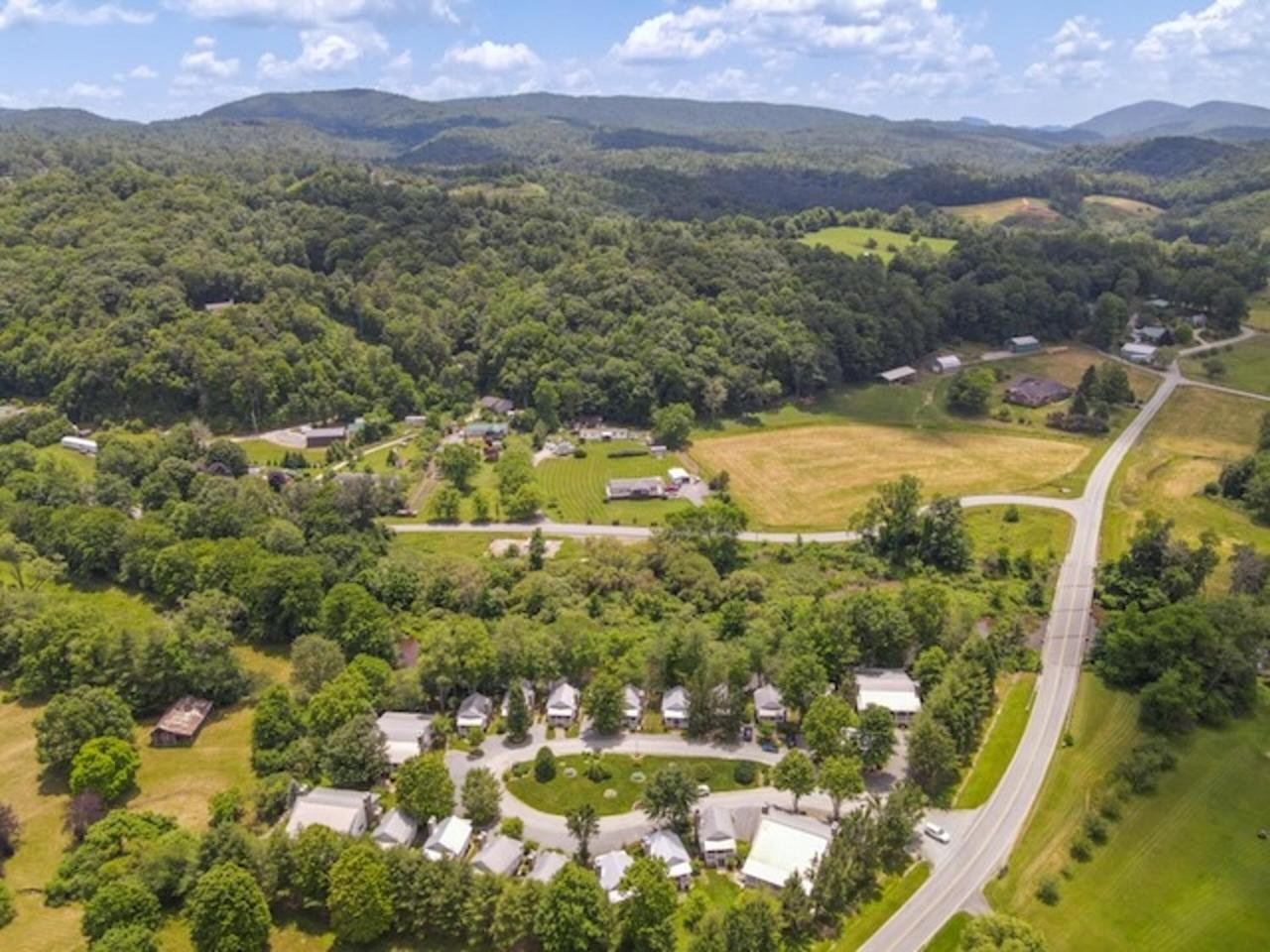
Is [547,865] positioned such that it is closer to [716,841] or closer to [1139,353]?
[716,841]

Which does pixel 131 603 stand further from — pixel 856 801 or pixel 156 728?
pixel 856 801

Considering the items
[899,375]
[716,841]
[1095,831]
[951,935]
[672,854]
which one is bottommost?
[951,935]

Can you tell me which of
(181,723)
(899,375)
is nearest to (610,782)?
(181,723)

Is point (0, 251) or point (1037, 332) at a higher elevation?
point (0, 251)

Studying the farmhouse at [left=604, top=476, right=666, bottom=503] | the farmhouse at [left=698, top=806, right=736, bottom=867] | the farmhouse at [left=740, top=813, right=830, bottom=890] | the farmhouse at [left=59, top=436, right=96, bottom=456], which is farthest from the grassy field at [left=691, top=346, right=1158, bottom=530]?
the farmhouse at [left=59, top=436, right=96, bottom=456]

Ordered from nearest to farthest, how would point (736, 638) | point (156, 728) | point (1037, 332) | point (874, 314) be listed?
point (156, 728) → point (736, 638) → point (874, 314) → point (1037, 332)

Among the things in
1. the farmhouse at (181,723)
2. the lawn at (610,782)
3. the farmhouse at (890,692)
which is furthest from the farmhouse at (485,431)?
the farmhouse at (890,692)

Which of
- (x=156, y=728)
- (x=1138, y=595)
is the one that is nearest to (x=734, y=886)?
(x=156, y=728)
